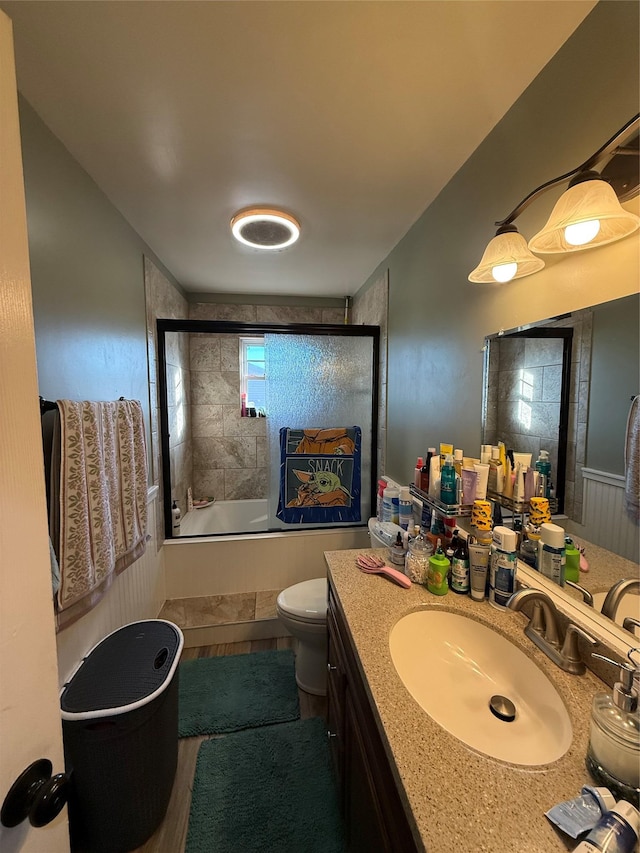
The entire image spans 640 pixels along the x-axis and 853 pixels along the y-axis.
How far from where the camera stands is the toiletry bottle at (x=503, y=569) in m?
0.97

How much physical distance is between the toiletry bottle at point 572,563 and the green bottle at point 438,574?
0.31m

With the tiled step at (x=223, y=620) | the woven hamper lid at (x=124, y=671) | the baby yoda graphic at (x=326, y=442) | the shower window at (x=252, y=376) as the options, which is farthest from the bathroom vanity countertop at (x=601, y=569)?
the shower window at (x=252, y=376)

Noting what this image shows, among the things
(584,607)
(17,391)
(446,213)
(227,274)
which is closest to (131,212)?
(227,274)

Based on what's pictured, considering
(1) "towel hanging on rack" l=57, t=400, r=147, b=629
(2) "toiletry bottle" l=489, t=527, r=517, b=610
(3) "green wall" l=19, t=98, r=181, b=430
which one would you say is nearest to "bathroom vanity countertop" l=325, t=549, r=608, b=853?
(2) "toiletry bottle" l=489, t=527, r=517, b=610

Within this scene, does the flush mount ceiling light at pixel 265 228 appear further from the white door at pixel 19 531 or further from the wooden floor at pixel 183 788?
the wooden floor at pixel 183 788

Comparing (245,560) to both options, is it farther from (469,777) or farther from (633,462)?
(633,462)

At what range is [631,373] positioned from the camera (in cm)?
74

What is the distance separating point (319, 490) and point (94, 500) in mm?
1442

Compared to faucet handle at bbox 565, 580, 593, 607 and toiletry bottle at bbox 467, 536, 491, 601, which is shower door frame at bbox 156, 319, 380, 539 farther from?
faucet handle at bbox 565, 580, 593, 607

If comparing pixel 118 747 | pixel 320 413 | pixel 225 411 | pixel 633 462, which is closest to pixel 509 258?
pixel 633 462

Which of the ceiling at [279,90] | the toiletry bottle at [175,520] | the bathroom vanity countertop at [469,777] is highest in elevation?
the ceiling at [279,90]

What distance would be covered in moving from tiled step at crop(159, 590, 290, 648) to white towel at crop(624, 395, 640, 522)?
6.30 ft

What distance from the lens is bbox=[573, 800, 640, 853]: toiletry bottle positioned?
440 millimetres

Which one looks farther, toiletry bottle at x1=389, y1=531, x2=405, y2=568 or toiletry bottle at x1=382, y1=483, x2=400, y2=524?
toiletry bottle at x1=382, y1=483, x2=400, y2=524
